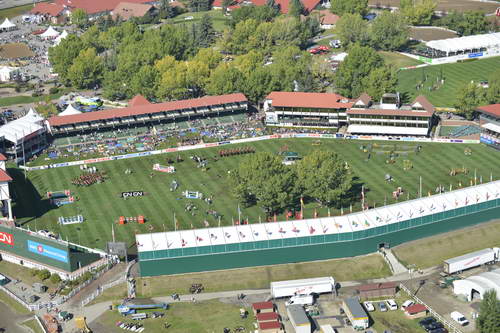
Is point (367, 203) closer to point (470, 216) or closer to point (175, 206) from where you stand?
point (470, 216)

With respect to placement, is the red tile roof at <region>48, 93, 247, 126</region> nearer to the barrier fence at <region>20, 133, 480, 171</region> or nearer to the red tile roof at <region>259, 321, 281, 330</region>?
the barrier fence at <region>20, 133, 480, 171</region>

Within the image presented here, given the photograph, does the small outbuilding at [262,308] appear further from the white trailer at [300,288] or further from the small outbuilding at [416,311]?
the small outbuilding at [416,311]

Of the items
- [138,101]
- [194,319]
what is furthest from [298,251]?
[138,101]

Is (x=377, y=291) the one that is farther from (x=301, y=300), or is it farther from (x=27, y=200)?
(x=27, y=200)

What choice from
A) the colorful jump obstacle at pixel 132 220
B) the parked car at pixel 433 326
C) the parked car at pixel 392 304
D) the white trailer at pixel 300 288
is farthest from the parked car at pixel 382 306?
the colorful jump obstacle at pixel 132 220

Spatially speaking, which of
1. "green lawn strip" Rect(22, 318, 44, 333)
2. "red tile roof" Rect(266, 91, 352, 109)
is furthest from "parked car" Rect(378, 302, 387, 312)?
"red tile roof" Rect(266, 91, 352, 109)
